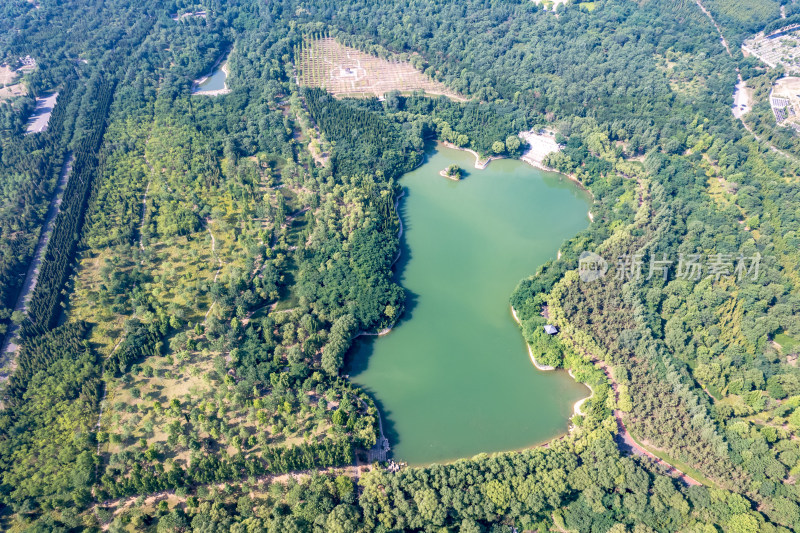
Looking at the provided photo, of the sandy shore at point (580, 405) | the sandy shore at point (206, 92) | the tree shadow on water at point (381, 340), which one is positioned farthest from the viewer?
the sandy shore at point (206, 92)

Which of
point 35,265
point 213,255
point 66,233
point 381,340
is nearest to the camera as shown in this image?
point 381,340

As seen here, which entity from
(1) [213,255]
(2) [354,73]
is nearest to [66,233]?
(1) [213,255]

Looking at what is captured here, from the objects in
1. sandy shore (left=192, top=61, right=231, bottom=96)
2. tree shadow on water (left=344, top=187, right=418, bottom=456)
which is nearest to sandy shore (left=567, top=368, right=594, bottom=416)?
tree shadow on water (left=344, top=187, right=418, bottom=456)

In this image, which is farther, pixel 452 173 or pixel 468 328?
pixel 452 173

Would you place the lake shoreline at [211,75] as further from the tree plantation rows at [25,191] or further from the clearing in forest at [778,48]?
the clearing in forest at [778,48]

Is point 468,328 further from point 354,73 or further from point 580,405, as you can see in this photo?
point 354,73

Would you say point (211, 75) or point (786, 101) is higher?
point (786, 101)

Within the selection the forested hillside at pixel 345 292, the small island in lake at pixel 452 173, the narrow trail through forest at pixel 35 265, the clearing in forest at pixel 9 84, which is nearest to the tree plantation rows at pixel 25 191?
the forested hillside at pixel 345 292
